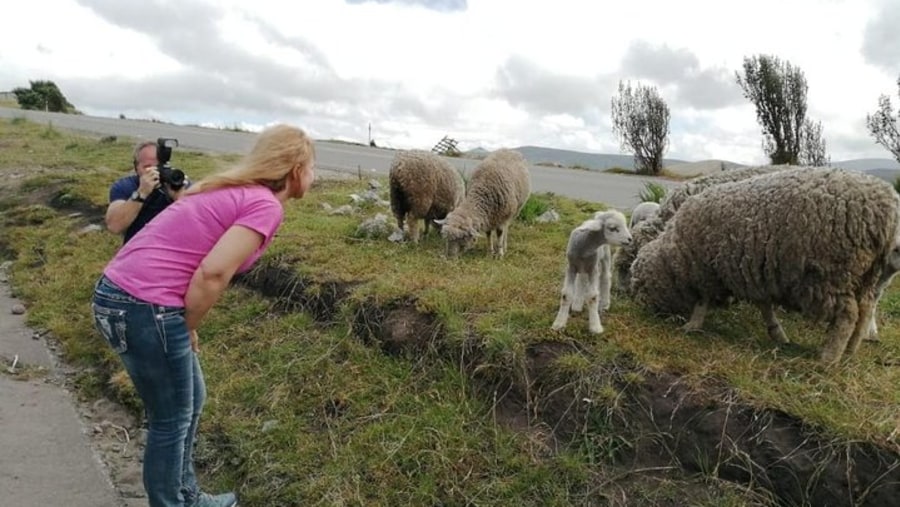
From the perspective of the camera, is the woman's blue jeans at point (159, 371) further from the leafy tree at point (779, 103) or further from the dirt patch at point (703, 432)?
the leafy tree at point (779, 103)

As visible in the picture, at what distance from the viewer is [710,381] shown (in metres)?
4.25

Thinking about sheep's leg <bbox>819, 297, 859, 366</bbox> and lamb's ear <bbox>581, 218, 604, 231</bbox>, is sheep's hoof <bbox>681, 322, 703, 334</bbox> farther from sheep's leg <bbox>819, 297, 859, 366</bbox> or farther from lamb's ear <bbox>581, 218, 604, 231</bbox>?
lamb's ear <bbox>581, 218, 604, 231</bbox>

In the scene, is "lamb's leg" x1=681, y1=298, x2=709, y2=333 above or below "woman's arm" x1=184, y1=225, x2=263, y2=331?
below

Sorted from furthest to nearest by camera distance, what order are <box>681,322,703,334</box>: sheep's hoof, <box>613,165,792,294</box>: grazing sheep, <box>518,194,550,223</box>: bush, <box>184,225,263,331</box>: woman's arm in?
<box>518,194,550,223</box>: bush, <box>613,165,792,294</box>: grazing sheep, <box>681,322,703,334</box>: sheep's hoof, <box>184,225,263,331</box>: woman's arm

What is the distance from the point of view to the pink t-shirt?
3.25 metres

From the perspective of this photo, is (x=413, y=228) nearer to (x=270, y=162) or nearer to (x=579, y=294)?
(x=579, y=294)

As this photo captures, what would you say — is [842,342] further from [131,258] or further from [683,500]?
[131,258]

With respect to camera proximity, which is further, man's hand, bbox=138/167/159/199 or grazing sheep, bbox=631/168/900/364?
man's hand, bbox=138/167/159/199

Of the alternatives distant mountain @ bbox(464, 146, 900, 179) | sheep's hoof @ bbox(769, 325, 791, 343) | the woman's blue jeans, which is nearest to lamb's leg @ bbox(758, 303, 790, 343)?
sheep's hoof @ bbox(769, 325, 791, 343)

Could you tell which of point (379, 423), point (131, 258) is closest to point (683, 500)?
point (379, 423)

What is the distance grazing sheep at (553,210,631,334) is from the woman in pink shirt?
213 cm

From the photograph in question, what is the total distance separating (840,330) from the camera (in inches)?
174

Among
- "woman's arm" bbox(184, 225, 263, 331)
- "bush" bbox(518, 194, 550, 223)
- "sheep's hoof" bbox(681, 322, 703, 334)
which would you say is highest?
"woman's arm" bbox(184, 225, 263, 331)

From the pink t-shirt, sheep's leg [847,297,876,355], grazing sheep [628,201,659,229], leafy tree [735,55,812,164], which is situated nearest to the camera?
the pink t-shirt
